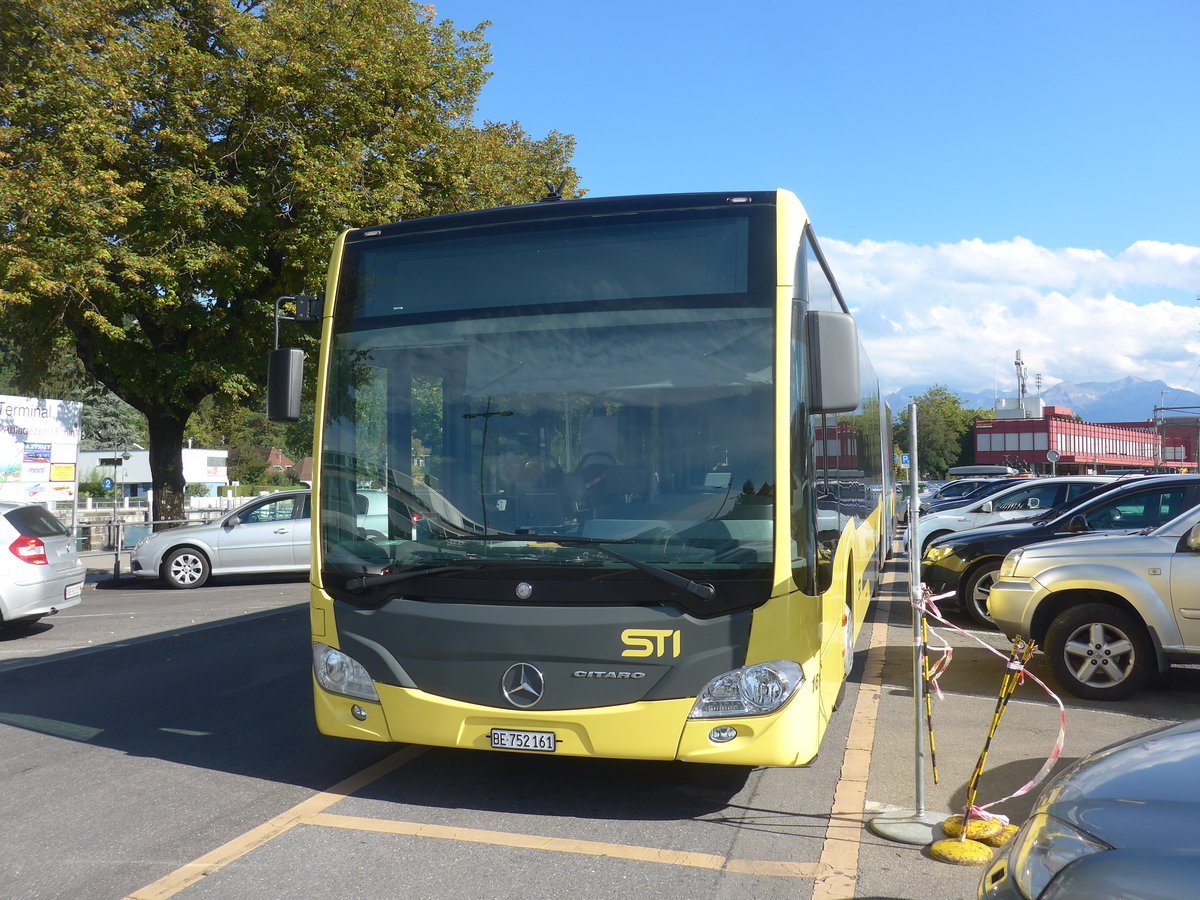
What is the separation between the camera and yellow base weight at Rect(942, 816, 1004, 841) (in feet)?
15.4

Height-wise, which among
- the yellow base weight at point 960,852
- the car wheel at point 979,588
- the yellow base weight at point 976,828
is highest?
the car wheel at point 979,588

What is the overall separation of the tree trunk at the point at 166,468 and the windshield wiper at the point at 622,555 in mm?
19139

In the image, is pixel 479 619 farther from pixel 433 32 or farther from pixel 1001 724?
pixel 433 32

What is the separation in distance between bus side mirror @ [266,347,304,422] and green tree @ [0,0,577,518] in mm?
12975

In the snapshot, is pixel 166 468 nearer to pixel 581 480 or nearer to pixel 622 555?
pixel 581 480

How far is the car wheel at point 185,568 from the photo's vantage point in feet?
58.4

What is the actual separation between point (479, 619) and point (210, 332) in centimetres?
1772

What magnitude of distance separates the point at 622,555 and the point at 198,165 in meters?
18.0

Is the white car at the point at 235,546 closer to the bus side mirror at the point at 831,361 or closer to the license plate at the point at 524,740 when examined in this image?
the license plate at the point at 524,740

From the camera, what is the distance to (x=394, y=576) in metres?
5.30

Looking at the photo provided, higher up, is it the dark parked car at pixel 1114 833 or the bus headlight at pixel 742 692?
the dark parked car at pixel 1114 833

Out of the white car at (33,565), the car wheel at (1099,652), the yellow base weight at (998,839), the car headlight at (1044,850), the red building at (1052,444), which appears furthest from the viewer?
the red building at (1052,444)

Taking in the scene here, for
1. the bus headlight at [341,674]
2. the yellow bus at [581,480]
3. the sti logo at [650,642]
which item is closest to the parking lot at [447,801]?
the yellow bus at [581,480]

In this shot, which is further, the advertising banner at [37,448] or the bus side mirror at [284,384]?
the advertising banner at [37,448]
